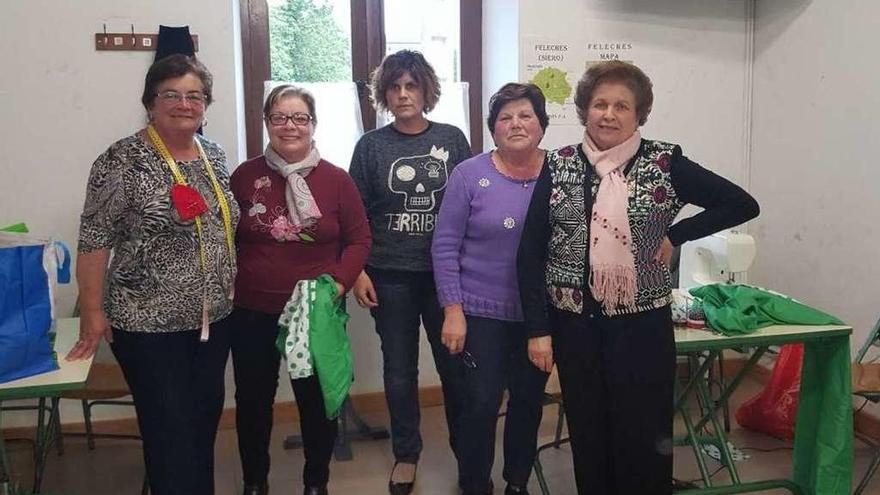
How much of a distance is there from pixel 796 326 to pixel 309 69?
2.35 meters

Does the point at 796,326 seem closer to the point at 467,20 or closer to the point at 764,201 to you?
the point at 764,201

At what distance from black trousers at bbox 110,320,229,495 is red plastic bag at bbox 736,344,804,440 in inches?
91.6

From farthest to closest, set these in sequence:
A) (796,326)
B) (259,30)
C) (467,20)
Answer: (467,20), (259,30), (796,326)

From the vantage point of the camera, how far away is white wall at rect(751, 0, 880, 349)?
317 centimetres

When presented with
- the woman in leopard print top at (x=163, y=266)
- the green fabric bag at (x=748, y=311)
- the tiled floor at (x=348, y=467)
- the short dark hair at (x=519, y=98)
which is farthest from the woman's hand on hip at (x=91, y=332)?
the green fabric bag at (x=748, y=311)

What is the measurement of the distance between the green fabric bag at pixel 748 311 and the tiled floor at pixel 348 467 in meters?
0.76

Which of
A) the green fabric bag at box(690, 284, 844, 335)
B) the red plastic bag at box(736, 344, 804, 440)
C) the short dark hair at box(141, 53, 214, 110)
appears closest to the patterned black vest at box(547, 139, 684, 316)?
the green fabric bag at box(690, 284, 844, 335)

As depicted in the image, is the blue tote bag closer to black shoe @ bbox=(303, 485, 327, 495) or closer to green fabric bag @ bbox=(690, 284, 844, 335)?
black shoe @ bbox=(303, 485, 327, 495)

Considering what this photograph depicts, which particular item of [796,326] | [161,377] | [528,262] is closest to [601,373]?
[528,262]

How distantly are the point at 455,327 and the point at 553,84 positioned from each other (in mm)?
1721

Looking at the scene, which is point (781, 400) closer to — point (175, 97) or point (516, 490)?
point (516, 490)

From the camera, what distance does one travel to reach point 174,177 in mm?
1914

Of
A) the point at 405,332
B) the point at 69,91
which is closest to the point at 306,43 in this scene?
the point at 69,91

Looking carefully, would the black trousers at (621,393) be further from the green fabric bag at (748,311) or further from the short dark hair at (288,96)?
the short dark hair at (288,96)
